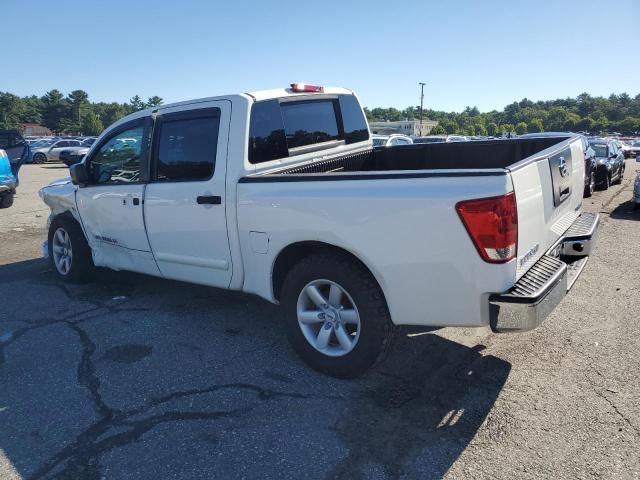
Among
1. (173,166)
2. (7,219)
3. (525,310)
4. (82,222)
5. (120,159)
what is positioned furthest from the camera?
(7,219)

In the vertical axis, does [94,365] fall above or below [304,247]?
below

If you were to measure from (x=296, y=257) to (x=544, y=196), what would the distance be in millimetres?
1726

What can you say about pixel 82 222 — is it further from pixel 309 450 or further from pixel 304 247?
pixel 309 450

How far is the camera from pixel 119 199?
4.68 metres

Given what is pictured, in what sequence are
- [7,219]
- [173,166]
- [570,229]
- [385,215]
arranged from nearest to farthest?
[385,215] → [570,229] → [173,166] → [7,219]

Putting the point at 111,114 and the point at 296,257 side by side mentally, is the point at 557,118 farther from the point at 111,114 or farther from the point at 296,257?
the point at 296,257

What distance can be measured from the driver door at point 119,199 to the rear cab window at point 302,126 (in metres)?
1.17

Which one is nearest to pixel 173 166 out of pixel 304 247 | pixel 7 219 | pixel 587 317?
pixel 304 247

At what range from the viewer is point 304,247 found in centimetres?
349

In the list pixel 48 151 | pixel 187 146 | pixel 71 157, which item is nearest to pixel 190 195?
pixel 187 146

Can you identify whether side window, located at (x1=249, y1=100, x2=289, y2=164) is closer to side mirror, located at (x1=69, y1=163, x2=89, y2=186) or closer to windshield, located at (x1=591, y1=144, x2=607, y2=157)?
side mirror, located at (x1=69, y1=163, x2=89, y2=186)

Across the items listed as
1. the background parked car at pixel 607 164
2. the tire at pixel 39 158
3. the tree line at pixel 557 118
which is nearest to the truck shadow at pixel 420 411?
the background parked car at pixel 607 164

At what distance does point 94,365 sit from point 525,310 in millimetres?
3070

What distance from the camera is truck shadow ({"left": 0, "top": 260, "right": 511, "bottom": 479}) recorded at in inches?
102
